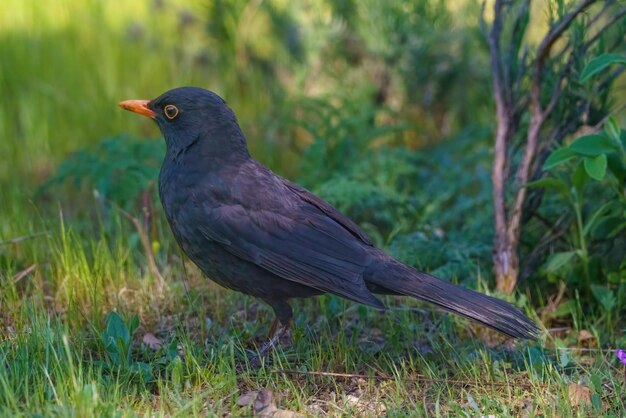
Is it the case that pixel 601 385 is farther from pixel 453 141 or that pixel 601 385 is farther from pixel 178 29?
pixel 178 29

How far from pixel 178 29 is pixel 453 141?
272 cm

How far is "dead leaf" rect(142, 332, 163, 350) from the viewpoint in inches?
166

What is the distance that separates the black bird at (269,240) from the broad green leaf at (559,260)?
0.73 metres

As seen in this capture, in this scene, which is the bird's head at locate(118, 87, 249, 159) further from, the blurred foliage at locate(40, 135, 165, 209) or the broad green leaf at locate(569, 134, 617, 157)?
the broad green leaf at locate(569, 134, 617, 157)

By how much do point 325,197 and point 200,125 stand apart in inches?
51.6

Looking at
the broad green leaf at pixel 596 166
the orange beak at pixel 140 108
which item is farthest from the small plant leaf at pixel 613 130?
the orange beak at pixel 140 108

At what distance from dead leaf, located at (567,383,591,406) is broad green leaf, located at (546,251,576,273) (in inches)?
33.8

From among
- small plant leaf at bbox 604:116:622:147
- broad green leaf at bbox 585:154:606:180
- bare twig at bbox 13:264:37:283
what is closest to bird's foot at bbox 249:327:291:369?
bare twig at bbox 13:264:37:283

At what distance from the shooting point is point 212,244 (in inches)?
158

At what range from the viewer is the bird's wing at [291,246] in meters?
3.89

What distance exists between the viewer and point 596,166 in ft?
13.5

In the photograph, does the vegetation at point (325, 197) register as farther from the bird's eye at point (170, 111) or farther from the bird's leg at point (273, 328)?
the bird's eye at point (170, 111)

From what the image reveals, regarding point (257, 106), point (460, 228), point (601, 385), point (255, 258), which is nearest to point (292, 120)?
point (257, 106)

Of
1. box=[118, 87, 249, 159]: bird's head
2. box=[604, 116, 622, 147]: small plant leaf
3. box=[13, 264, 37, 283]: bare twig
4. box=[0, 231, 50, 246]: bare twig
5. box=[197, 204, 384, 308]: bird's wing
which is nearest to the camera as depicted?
box=[197, 204, 384, 308]: bird's wing
